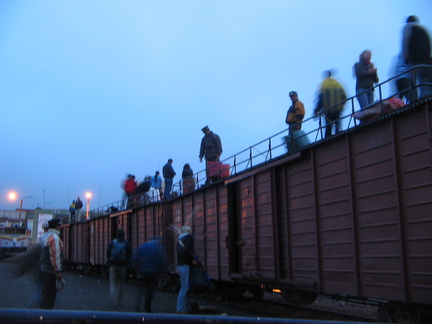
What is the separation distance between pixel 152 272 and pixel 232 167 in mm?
3975

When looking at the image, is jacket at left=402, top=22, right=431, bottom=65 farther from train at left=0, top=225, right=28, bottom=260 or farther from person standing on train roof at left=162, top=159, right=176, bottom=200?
train at left=0, top=225, right=28, bottom=260

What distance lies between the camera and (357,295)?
269 inches

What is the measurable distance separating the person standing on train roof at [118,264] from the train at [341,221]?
246 cm

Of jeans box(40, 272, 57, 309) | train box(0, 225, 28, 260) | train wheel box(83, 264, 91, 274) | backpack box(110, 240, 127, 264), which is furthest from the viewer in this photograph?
train box(0, 225, 28, 260)

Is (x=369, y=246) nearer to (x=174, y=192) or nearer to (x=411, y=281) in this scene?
(x=411, y=281)

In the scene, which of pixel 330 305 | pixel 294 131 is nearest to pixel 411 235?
pixel 294 131

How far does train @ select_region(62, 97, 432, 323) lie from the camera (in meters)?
5.95

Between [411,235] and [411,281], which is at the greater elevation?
[411,235]

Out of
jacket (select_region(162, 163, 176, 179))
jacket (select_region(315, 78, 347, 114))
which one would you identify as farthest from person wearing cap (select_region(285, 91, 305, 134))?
jacket (select_region(162, 163, 176, 179))

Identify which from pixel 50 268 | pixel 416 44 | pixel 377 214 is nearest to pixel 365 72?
pixel 416 44

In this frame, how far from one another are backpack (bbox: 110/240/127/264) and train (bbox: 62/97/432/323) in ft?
Answer: 8.19

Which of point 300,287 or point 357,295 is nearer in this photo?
point 357,295

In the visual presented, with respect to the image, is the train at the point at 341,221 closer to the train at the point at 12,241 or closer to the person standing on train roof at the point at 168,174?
the person standing on train roof at the point at 168,174

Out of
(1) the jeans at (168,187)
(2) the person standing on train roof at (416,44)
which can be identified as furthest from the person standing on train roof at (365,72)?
(1) the jeans at (168,187)
